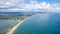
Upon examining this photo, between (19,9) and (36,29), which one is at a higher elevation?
(19,9)

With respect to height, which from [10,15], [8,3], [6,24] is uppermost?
[8,3]

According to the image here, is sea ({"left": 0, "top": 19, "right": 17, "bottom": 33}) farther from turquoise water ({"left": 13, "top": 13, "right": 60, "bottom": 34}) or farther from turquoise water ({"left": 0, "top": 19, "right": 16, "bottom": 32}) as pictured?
turquoise water ({"left": 13, "top": 13, "right": 60, "bottom": 34})

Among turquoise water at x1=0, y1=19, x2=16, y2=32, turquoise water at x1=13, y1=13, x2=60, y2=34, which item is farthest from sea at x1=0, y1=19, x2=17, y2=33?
turquoise water at x1=13, y1=13, x2=60, y2=34

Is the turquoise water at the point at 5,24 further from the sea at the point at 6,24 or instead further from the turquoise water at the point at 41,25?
the turquoise water at the point at 41,25

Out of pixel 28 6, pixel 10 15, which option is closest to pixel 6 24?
pixel 10 15

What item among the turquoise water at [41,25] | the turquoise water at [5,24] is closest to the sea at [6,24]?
the turquoise water at [5,24]

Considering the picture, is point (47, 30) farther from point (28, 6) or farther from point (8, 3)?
point (8, 3)
